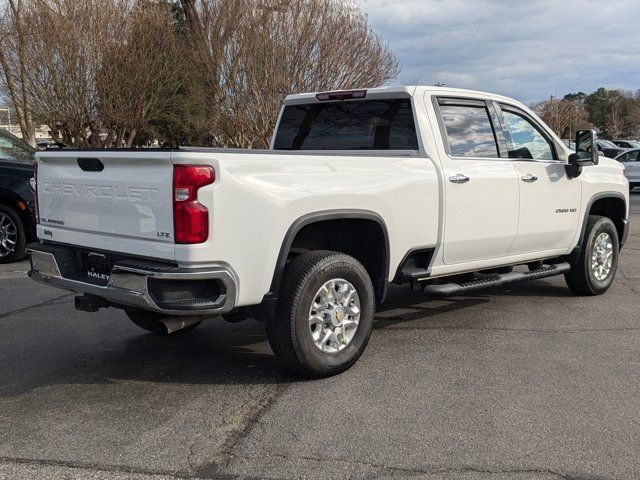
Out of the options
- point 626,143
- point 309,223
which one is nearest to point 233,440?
point 309,223

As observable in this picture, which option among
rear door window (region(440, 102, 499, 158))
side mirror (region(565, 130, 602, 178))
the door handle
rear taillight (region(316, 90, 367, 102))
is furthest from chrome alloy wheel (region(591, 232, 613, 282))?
rear taillight (region(316, 90, 367, 102))

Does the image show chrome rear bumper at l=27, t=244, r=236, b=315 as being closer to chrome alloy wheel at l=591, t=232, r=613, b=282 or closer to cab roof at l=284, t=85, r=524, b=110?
cab roof at l=284, t=85, r=524, b=110

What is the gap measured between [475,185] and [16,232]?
21.8ft

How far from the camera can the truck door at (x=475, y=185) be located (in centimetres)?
525

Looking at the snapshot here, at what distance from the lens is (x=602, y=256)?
23.2 feet

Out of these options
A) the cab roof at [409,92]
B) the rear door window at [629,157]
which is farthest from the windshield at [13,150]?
the rear door window at [629,157]

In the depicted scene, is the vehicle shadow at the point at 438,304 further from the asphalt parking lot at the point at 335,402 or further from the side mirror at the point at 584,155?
the side mirror at the point at 584,155

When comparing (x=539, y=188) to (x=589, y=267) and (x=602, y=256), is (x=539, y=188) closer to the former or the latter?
(x=589, y=267)

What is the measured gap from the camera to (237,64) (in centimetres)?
2234

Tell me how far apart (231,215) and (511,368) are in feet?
7.50

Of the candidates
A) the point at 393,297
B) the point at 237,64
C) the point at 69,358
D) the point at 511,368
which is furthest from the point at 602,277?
the point at 237,64

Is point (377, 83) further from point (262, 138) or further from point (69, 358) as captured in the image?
point (69, 358)

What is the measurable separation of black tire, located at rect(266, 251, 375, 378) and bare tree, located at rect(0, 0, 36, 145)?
18031 millimetres

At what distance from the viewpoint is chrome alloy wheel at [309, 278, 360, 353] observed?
14.5 feet
